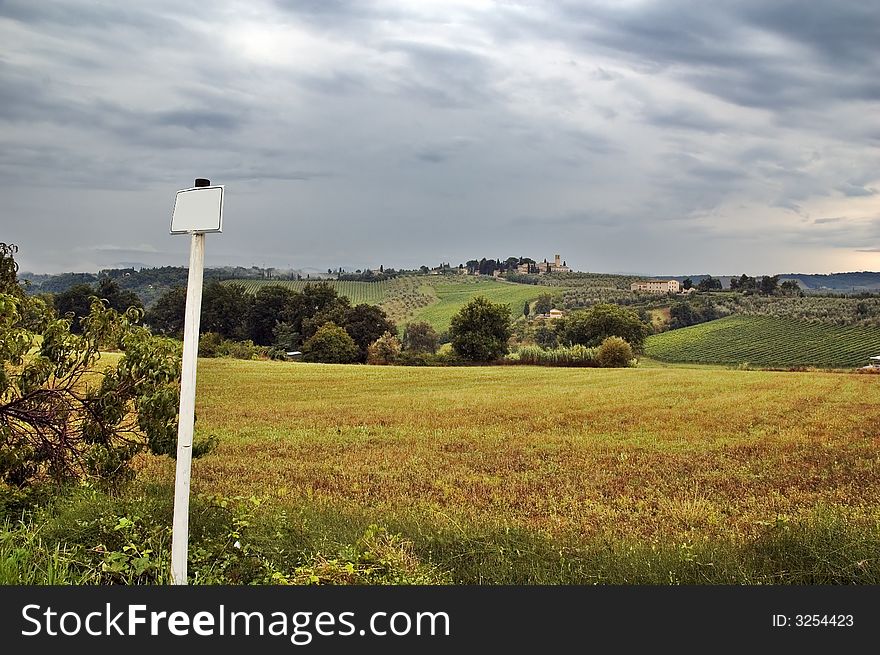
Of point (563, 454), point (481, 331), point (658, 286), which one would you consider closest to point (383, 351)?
point (481, 331)

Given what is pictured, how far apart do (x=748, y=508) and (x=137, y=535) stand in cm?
710

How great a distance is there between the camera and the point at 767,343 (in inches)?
1714

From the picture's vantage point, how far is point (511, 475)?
10.2 meters

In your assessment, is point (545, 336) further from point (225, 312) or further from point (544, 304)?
point (225, 312)

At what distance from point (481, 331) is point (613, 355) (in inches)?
356

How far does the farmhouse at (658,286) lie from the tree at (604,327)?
21.3 metres

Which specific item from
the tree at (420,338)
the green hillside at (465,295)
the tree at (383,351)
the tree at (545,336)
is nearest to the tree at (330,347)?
the tree at (383,351)

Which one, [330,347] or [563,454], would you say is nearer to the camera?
[563,454]

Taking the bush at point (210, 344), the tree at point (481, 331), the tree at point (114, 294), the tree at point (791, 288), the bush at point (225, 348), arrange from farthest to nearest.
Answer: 1. the tree at point (791, 288)
2. the tree at point (481, 331)
3. the bush at point (225, 348)
4. the bush at point (210, 344)
5. the tree at point (114, 294)

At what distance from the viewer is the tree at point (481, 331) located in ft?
140

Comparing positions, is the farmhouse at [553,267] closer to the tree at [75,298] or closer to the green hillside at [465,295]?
the green hillside at [465,295]

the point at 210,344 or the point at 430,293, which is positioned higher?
the point at 430,293

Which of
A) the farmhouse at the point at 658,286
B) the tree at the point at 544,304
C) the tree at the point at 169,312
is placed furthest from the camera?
the farmhouse at the point at 658,286

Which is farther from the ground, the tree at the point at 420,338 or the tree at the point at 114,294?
the tree at the point at 114,294
